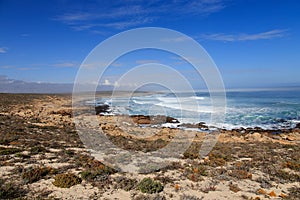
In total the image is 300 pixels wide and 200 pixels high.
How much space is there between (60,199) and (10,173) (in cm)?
327

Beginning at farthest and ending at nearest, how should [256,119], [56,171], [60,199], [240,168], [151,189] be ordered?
1. [256,119]
2. [240,168]
3. [56,171]
4. [151,189]
5. [60,199]

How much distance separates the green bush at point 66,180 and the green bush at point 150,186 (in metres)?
2.48

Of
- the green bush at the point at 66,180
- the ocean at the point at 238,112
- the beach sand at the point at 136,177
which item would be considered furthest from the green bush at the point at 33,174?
the ocean at the point at 238,112

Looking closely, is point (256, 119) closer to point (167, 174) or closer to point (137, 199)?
point (167, 174)

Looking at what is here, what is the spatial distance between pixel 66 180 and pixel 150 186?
326cm

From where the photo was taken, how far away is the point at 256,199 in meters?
7.46

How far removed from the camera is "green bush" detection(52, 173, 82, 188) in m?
7.97

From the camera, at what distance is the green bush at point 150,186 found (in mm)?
7963

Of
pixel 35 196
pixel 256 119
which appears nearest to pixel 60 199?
pixel 35 196

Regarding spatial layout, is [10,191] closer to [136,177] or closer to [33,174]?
[33,174]

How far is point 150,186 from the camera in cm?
817

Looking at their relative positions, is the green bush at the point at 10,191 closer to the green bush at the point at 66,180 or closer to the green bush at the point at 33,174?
the green bush at the point at 33,174

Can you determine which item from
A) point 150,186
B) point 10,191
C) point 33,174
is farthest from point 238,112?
point 10,191

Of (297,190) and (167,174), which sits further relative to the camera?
(167,174)
